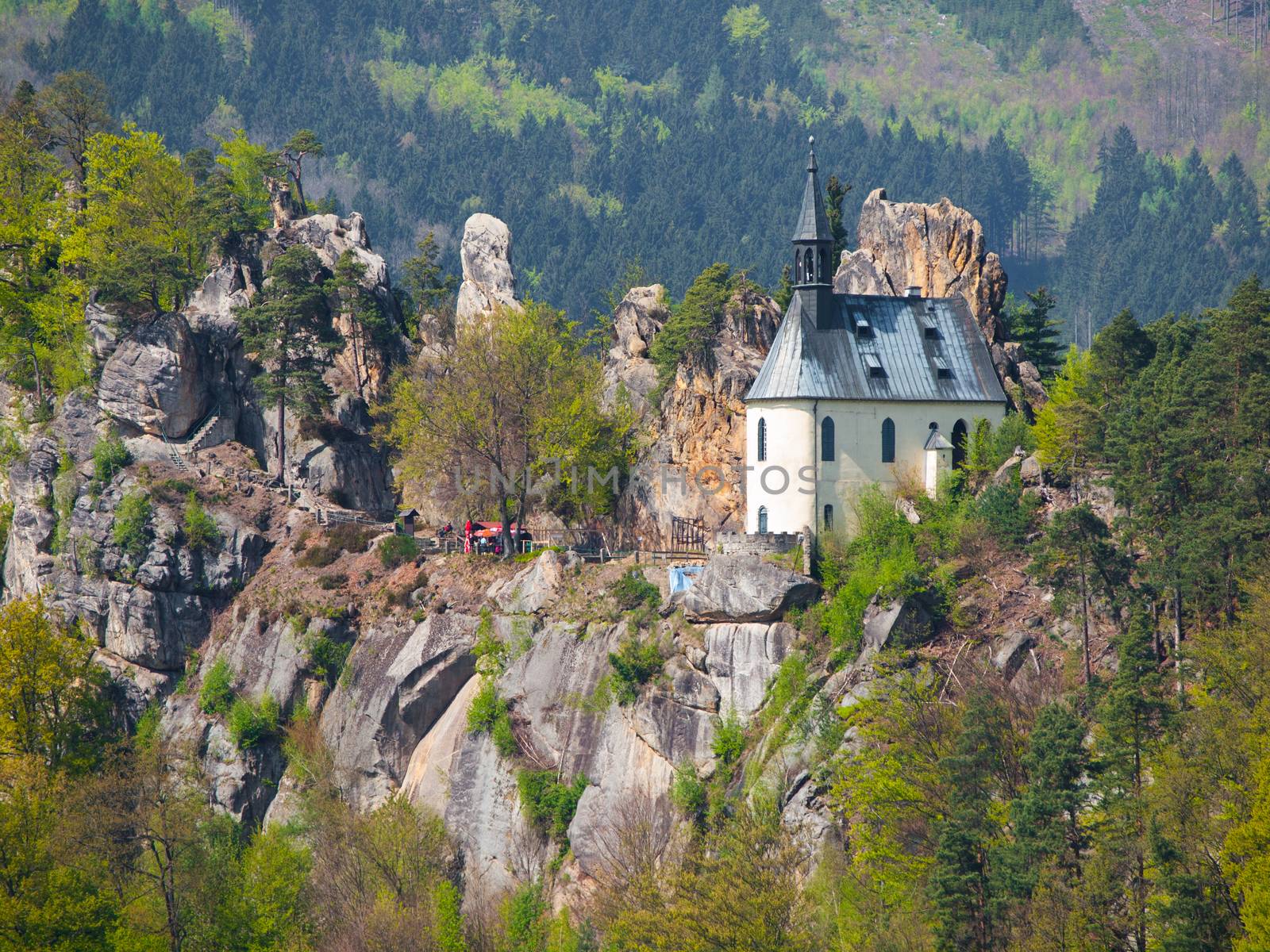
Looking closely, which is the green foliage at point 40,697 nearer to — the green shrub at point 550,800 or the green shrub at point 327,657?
Result: the green shrub at point 327,657

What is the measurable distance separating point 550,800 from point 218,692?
17065mm

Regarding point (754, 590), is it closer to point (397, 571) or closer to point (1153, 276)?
point (397, 571)

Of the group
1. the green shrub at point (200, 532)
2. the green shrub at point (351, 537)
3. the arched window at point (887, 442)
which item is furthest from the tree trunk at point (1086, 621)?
the green shrub at point (200, 532)

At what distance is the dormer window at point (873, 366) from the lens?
7544 cm

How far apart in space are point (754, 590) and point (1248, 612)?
18.4m

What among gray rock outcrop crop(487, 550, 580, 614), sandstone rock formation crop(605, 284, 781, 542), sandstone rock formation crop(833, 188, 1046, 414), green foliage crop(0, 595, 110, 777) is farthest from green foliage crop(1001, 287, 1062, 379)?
green foliage crop(0, 595, 110, 777)

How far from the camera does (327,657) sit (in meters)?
79.6

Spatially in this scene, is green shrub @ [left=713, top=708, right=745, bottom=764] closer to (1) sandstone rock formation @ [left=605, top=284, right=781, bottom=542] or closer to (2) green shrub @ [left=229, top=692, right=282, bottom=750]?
(1) sandstone rock formation @ [left=605, top=284, right=781, bottom=542]

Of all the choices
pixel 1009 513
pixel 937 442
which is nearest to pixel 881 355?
pixel 937 442

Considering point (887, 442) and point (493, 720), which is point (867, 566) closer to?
point (887, 442)

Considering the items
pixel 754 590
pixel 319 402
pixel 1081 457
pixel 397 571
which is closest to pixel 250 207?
pixel 319 402

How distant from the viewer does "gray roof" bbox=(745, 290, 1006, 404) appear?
74875 mm

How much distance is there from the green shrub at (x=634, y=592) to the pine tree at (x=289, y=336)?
19799 mm

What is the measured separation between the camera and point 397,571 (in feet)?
263
